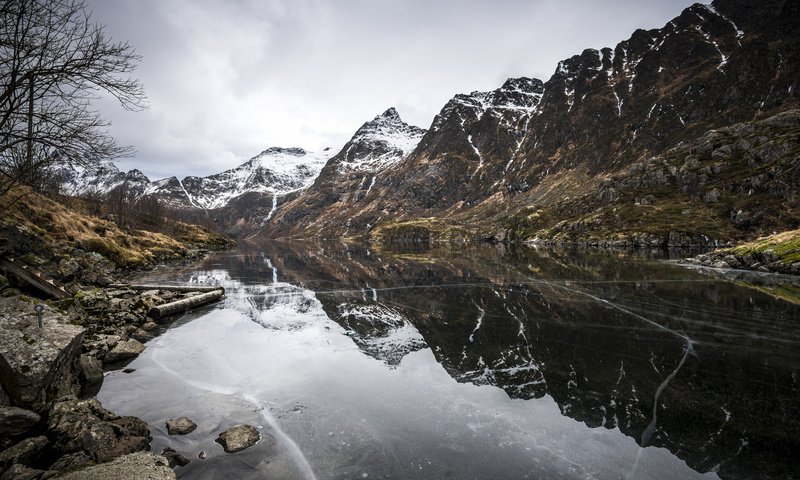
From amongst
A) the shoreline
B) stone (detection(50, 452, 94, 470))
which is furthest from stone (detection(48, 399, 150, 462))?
stone (detection(50, 452, 94, 470))

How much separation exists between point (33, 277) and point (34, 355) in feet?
42.5

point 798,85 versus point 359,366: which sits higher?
point 798,85

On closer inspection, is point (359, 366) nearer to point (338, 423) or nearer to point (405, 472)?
Result: point (338, 423)

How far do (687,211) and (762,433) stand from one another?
134245mm

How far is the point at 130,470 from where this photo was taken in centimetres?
730

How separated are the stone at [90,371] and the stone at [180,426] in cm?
517

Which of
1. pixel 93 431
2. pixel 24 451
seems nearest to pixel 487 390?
A: pixel 93 431

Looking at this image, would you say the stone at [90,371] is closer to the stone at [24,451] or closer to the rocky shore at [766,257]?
the stone at [24,451]

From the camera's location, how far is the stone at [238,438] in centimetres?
978

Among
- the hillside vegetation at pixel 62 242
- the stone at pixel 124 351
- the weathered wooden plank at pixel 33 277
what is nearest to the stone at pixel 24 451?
the hillside vegetation at pixel 62 242

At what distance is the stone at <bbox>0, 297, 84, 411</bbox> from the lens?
9.50 metres

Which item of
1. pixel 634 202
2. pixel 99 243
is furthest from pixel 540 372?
pixel 634 202

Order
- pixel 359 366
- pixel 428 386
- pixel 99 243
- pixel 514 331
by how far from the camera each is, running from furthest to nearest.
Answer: pixel 99 243
pixel 514 331
pixel 359 366
pixel 428 386

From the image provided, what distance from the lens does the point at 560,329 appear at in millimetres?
21125
